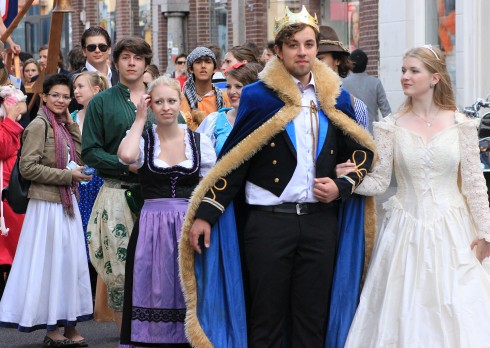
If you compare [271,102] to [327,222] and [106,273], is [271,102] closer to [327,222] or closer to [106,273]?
[327,222]

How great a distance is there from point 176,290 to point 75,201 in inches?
68.7

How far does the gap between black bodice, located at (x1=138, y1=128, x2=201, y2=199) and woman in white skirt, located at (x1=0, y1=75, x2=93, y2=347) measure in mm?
1195

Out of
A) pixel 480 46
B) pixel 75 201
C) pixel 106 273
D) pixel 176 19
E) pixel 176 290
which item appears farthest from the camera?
pixel 176 19

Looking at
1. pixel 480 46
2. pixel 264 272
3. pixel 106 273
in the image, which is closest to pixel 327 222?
pixel 264 272

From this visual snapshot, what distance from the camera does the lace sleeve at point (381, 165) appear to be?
20.4 feet

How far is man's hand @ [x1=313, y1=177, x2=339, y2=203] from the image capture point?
5898 mm

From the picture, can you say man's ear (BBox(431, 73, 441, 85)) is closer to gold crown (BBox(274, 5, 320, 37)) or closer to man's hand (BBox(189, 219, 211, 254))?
gold crown (BBox(274, 5, 320, 37))

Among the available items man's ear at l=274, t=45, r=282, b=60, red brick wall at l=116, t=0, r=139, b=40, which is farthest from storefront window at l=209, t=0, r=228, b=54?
man's ear at l=274, t=45, r=282, b=60

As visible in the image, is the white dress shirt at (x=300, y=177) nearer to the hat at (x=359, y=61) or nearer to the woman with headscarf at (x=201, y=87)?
the woman with headscarf at (x=201, y=87)

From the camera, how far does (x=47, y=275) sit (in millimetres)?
7914

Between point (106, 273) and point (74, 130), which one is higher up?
point (74, 130)

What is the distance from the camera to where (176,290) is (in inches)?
261

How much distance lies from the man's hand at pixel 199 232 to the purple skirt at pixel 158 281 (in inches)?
22.5

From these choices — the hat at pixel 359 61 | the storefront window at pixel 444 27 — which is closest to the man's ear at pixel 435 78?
the hat at pixel 359 61
